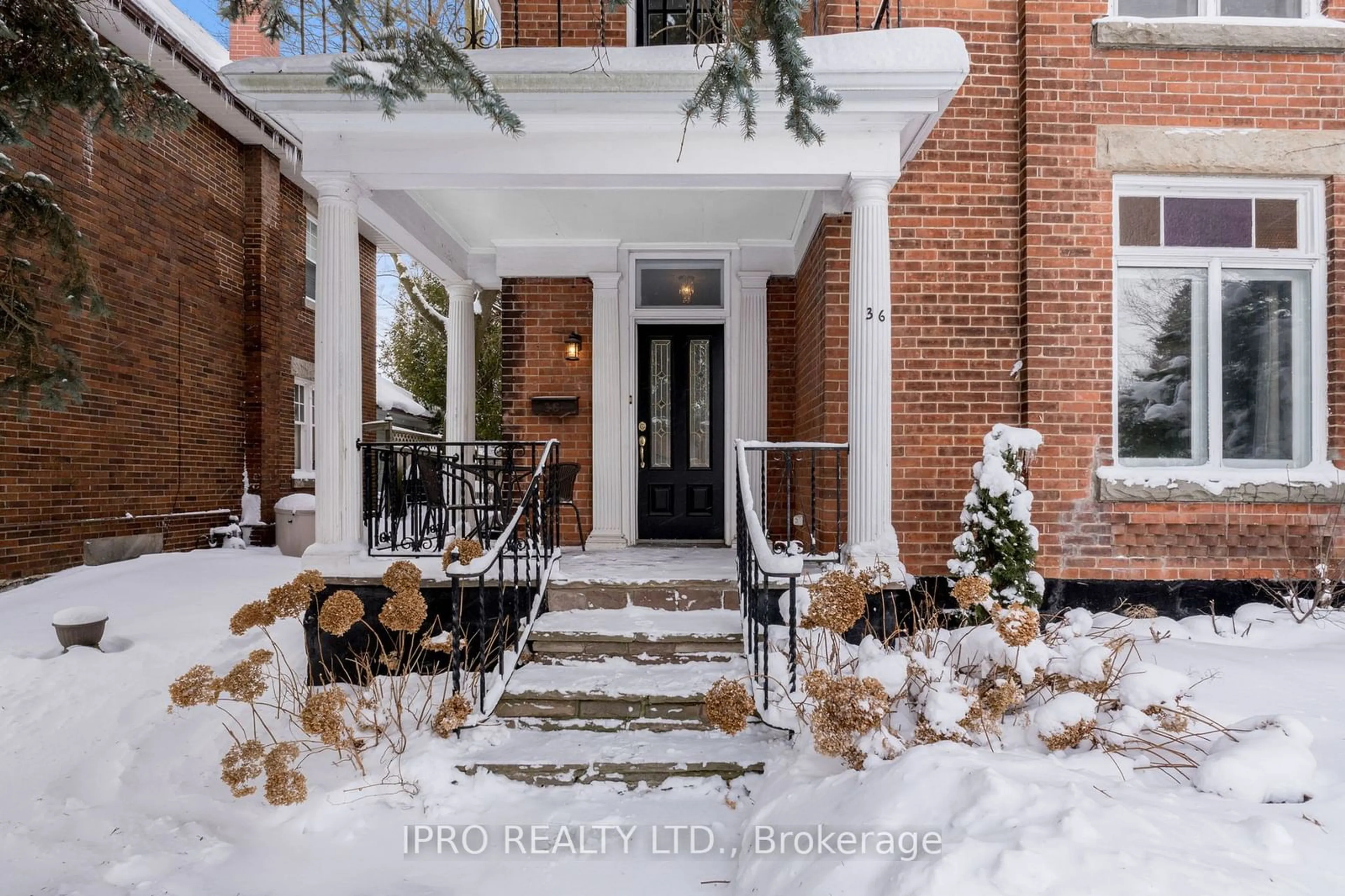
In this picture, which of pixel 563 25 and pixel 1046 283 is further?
pixel 563 25

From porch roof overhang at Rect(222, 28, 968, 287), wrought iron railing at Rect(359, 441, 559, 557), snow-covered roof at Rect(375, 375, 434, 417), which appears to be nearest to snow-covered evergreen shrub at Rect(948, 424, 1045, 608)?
porch roof overhang at Rect(222, 28, 968, 287)

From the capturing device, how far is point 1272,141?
4.70 m

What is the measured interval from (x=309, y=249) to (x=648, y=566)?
9297 millimetres

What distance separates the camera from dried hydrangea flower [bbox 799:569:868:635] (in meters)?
3.01

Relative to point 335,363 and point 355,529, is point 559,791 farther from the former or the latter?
point 335,363

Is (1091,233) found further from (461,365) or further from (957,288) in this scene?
(461,365)

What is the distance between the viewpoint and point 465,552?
11.5 ft

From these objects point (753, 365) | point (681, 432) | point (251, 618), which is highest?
point (753, 365)

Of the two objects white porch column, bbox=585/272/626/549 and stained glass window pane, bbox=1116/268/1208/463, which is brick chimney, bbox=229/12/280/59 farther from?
stained glass window pane, bbox=1116/268/1208/463

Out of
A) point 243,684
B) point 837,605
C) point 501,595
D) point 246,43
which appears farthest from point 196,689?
point 246,43

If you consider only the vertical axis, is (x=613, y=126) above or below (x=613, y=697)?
above

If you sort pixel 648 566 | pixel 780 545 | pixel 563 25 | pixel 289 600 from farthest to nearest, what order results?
pixel 563 25
pixel 780 545
pixel 648 566
pixel 289 600

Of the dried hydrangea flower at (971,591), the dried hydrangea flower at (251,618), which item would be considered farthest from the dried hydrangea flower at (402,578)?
the dried hydrangea flower at (971,591)

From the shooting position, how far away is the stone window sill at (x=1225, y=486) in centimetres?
465
